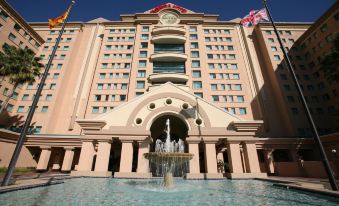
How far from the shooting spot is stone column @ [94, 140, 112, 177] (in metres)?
19.7

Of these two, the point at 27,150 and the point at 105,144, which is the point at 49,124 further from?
the point at 105,144

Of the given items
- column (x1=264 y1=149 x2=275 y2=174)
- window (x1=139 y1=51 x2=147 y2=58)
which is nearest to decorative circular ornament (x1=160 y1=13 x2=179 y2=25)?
window (x1=139 y1=51 x2=147 y2=58)

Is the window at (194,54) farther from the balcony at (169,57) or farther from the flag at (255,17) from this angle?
the flag at (255,17)

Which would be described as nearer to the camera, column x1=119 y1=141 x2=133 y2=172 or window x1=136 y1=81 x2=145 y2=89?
column x1=119 y1=141 x2=133 y2=172

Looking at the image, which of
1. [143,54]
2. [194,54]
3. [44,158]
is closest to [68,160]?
[44,158]

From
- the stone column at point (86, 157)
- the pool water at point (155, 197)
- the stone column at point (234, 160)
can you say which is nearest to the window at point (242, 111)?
the stone column at point (234, 160)

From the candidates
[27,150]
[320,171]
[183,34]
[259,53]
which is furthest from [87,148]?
[259,53]

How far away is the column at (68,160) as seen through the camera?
28.0 meters

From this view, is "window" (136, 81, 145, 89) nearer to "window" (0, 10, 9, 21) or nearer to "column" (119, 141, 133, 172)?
"column" (119, 141, 133, 172)

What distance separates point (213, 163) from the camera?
20.2 metres

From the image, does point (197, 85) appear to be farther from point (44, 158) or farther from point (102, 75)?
point (44, 158)

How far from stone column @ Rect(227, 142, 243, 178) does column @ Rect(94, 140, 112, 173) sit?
14518 mm

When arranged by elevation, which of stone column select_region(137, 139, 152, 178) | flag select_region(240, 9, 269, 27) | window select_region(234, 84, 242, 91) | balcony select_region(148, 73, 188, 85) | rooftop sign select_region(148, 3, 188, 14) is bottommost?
stone column select_region(137, 139, 152, 178)

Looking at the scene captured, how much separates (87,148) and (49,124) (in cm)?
1929
